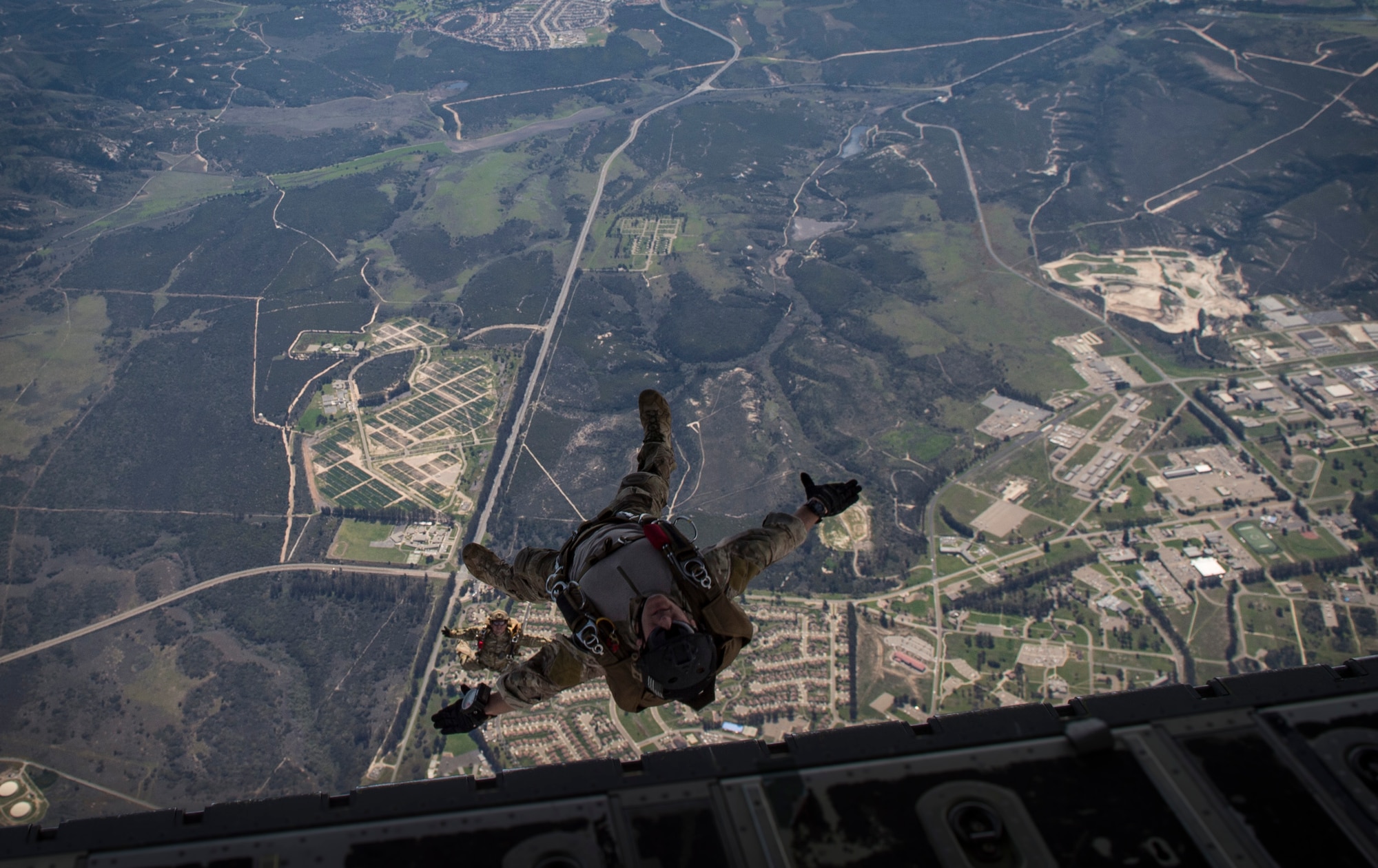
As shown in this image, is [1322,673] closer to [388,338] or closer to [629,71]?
[388,338]

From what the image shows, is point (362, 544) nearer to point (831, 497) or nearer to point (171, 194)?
point (831, 497)

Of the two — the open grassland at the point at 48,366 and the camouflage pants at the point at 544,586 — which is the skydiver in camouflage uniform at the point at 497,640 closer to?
the camouflage pants at the point at 544,586

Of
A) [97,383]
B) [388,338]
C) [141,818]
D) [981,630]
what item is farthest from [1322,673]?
[97,383]

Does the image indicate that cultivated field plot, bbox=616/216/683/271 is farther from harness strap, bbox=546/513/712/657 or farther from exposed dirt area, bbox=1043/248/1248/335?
harness strap, bbox=546/513/712/657

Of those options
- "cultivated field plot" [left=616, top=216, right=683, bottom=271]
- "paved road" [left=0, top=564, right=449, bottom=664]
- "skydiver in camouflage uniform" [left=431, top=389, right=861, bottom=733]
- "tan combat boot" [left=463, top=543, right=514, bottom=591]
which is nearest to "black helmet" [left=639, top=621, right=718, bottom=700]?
"skydiver in camouflage uniform" [left=431, top=389, right=861, bottom=733]

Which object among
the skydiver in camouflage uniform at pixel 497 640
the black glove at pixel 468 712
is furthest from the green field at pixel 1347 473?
the black glove at pixel 468 712

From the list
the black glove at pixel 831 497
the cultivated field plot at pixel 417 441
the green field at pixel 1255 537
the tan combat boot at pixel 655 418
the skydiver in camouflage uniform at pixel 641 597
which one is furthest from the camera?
the cultivated field plot at pixel 417 441
